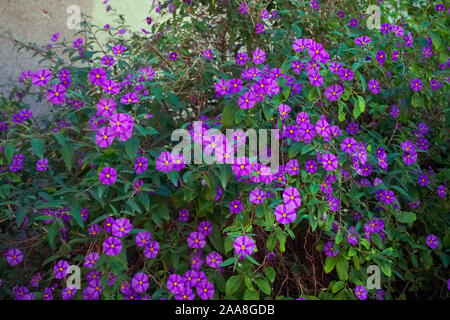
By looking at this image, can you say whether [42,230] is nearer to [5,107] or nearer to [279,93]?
[5,107]


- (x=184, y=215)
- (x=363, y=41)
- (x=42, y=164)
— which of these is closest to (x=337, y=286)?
(x=184, y=215)

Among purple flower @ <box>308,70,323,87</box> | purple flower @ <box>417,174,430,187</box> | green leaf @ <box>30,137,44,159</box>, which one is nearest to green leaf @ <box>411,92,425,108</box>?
purple flower @ <box>417,174,430,187</box>

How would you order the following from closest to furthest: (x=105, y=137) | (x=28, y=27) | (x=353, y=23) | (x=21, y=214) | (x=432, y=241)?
1. (x=105, y=137)
2. (x=21, y=214)
3. (x=432, y=241)
4. (x=353, y=23)
5. (x=28, y=27)

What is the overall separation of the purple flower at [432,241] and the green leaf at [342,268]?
469mm

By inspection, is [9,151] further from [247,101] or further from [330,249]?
[330,249]

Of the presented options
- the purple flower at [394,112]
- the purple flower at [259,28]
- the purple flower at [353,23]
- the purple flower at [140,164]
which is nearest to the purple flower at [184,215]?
the purple flower at [140,164]

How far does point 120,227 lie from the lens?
1.63m

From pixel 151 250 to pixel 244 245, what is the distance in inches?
14.1

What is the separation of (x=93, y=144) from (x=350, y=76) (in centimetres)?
99

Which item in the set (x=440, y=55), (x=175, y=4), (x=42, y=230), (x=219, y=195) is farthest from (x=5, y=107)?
(x=440, y=55)

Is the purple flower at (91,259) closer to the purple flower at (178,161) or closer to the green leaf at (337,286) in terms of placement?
the purple flower at (178,161)

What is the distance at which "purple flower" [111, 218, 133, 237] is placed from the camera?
1621 mm

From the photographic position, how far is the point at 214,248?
1.95 metres

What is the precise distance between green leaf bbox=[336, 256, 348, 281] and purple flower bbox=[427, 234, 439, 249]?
0.47m
